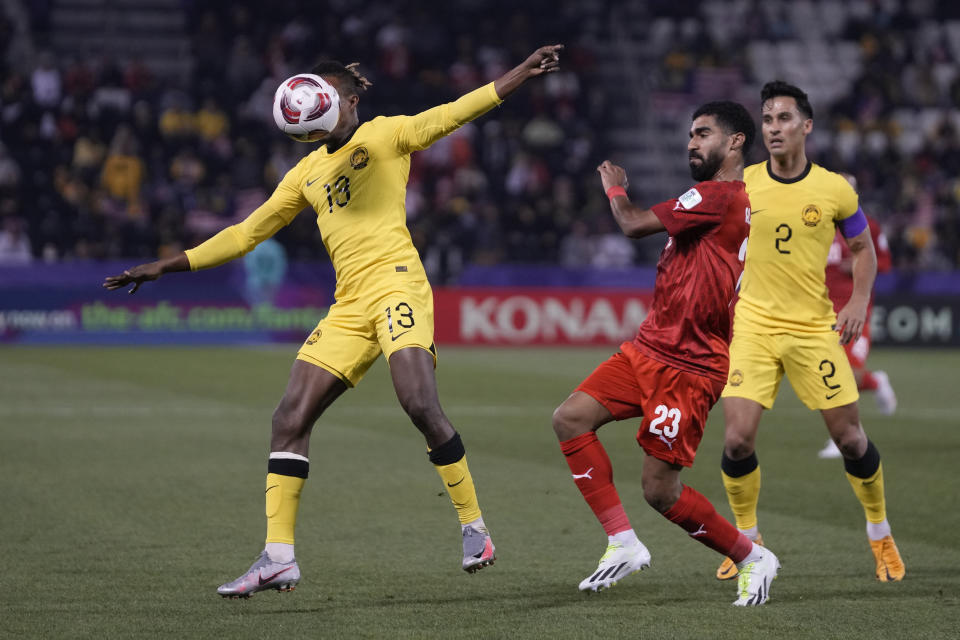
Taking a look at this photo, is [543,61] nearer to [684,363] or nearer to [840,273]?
[684,363]

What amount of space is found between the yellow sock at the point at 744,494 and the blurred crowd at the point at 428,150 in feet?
51.9

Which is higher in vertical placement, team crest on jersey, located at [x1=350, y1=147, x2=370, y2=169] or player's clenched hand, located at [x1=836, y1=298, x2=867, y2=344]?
team crest on jersey, located at [x1=350, y1=147, x2=370, y2=169]

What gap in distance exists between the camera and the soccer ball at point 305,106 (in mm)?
6117

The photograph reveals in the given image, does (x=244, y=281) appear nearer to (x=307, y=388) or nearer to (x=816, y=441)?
(x=816, y=441)

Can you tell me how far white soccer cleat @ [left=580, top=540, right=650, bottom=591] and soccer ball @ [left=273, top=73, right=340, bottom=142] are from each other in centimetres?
230

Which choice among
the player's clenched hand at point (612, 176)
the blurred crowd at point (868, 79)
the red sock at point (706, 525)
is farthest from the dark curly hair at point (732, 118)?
the blurred crowd at point (868, 79)

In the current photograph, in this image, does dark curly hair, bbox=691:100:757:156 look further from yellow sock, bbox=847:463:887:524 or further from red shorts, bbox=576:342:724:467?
yellow sock, bbox=847:463:887:524

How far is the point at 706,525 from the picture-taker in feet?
19.8

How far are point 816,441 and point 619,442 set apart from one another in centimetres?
173

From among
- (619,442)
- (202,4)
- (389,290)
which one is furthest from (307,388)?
(202,4)

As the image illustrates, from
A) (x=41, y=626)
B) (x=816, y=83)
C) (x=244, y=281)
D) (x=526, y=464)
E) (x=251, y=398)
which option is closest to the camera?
(x=41, y=626)

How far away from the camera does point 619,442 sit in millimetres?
11898

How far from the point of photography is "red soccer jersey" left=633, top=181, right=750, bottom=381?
602 centimetres

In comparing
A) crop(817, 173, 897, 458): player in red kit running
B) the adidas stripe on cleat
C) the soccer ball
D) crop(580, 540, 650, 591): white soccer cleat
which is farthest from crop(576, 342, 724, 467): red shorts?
crop(817, 173, 897, 458): player in red kit running
